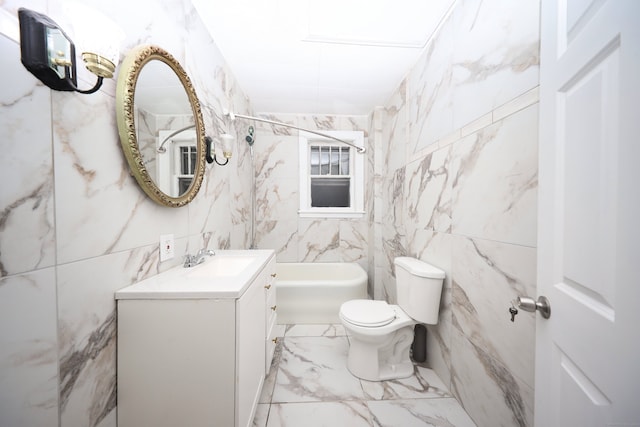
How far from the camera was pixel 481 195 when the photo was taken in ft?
3.73

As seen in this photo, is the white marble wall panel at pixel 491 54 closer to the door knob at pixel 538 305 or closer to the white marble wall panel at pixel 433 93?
the white marble wall panel at pixel 433 93

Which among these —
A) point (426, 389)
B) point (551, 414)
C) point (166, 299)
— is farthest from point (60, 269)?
point (426, 389)

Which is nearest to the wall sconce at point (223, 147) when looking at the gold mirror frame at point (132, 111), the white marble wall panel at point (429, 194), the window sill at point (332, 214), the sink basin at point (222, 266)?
the gold mirror frame at point (132, 111)

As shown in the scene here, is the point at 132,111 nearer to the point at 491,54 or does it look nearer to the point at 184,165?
the point at 184,165

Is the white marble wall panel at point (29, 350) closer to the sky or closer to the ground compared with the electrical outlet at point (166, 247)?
closer to the ground

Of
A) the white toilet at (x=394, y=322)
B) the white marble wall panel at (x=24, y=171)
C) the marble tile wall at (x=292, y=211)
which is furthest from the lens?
the marble tile wall at (x=292, y=211)

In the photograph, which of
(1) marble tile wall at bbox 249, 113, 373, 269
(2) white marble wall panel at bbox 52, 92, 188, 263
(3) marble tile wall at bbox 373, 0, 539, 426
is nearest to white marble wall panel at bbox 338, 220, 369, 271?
(1) marble tile wall at bbox 249, 113, 373, 269

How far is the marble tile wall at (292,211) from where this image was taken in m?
2.95

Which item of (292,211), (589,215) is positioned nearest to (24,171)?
(589,215)

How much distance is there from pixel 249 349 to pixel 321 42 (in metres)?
2.05

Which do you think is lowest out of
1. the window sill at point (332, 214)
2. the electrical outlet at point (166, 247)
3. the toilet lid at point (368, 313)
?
the toilet lid at point (368, 313)

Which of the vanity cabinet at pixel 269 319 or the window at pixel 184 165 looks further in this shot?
the vanity cabinet at pixel 269 319

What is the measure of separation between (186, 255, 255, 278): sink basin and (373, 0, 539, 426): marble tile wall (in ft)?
4.12

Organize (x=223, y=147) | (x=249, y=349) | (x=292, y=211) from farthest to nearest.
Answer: (x=292, y=211) < (x=223, y=147) < (x=249, y=349)
